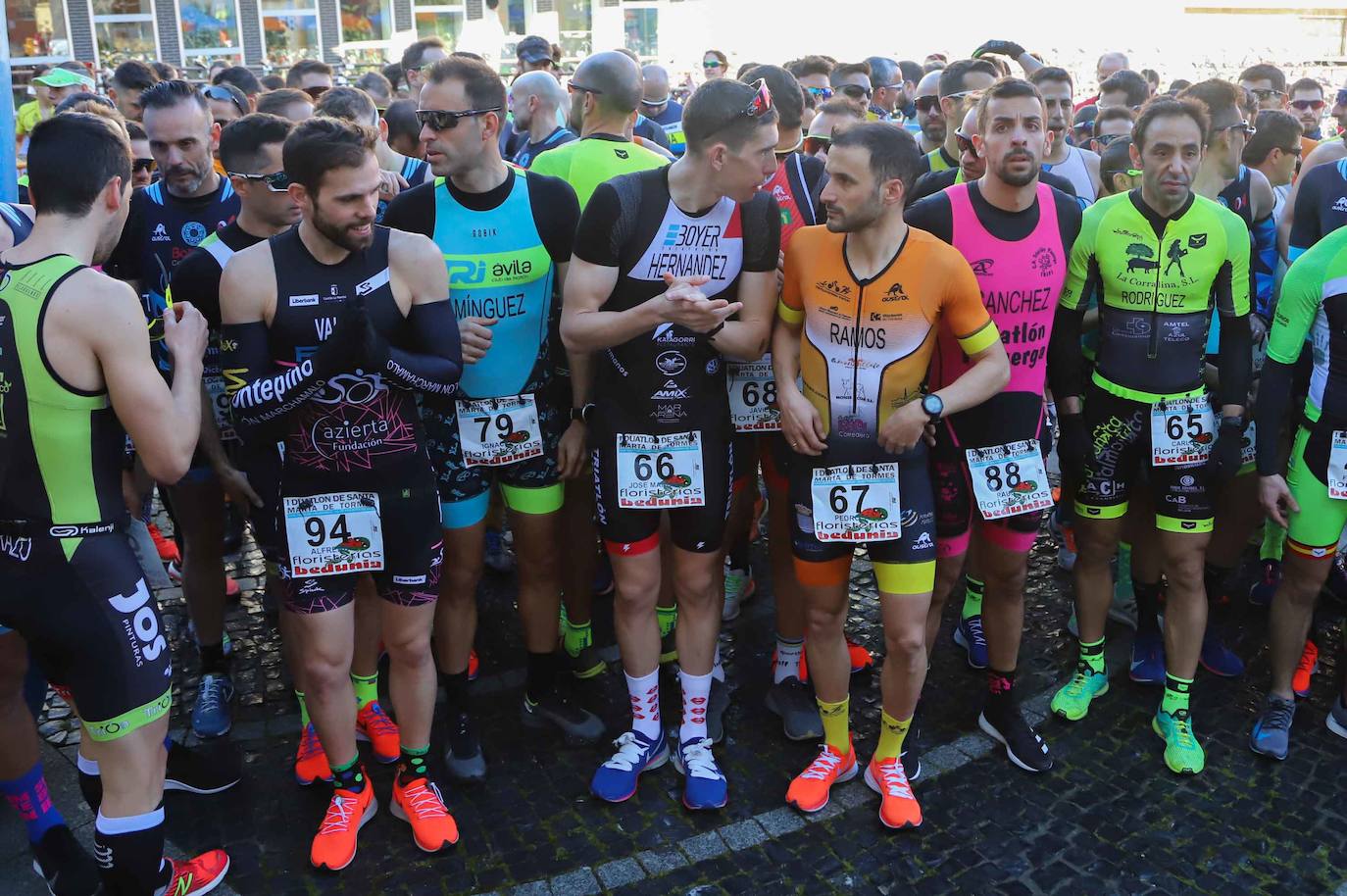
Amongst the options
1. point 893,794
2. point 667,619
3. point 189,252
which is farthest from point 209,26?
point 893,794

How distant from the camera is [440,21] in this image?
27.9m

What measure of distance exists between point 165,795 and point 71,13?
26.5m

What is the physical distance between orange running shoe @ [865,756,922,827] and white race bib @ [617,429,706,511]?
44.9 inches

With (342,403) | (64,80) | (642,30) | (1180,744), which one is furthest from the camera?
(642,30)

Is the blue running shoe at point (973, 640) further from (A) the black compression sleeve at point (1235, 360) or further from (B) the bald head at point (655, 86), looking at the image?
(B) the bald head at point (655, 86)

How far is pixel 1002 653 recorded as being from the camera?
13.8ft

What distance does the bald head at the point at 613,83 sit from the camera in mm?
5098

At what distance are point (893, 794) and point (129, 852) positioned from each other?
2347 mm

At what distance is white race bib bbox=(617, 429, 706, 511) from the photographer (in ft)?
12.6

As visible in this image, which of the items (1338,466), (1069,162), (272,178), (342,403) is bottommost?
(1338,466)

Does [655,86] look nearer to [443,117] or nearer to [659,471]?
[443,117]

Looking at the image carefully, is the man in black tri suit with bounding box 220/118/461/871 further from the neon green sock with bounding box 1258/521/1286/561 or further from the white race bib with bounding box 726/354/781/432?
the neon green sock with bounding box 1258/521/1286/561

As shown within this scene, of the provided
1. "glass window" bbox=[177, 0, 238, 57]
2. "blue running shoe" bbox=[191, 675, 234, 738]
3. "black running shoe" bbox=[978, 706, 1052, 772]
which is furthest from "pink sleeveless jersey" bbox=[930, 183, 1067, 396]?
"glass window" bbox=[177, 0, 238, 57]

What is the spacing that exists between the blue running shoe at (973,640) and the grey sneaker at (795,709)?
817 mm
